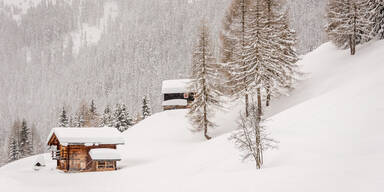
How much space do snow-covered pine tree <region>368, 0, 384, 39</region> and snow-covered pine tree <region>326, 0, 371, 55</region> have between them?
442 mm

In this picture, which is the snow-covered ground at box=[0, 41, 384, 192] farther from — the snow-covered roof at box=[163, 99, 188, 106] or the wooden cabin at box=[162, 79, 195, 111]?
the wooden cabin at box=[162, 79, 195, 111]

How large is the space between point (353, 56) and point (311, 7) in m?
184

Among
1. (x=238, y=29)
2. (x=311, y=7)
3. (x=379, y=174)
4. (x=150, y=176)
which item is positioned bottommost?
(x=150, y=176)

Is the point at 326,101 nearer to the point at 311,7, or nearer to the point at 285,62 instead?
the point at 285,62

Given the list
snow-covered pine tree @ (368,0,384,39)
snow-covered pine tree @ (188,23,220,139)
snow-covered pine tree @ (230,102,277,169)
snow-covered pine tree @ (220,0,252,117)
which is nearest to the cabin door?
snow-covered pine tree @ (188,23,220,139)

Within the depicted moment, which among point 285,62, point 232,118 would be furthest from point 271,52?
point 232,118

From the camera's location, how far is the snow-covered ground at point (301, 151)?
1002cm

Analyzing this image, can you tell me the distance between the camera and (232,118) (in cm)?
3450

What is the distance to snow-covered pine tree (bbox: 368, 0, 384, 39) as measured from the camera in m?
28.6

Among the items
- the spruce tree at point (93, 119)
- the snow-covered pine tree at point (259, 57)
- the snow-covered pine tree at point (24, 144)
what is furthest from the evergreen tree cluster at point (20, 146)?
the snow-covered pine tree at point (259, 57)

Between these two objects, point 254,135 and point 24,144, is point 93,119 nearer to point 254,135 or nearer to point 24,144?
point 24,144

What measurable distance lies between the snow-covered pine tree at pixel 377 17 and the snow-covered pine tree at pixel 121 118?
132ft

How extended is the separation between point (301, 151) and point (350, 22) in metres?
22.8

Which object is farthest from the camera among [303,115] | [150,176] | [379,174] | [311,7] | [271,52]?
[311,7]
